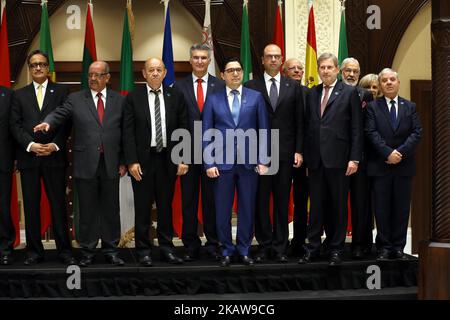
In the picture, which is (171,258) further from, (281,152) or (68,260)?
(281,152)

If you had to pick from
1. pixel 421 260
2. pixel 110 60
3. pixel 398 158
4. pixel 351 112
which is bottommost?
pixel 421 260

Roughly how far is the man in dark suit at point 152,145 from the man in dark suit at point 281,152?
63 centimetres

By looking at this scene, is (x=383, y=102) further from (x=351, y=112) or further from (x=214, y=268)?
(x=214, y=268)

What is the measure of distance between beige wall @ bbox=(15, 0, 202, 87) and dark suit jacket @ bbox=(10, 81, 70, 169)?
2.93 metres

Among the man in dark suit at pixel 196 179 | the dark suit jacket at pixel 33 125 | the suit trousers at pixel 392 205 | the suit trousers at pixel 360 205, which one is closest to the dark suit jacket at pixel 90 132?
the dark suit jacket at pixel 33 125

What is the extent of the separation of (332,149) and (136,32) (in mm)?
3691

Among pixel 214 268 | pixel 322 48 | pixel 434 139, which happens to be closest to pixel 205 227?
pixel 214 268

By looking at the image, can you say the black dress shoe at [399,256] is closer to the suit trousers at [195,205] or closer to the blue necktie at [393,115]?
the blue necktie at [393,115]

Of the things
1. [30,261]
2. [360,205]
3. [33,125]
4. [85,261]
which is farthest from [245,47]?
[30,261]

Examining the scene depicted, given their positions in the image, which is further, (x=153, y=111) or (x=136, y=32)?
(x=136, y=32)

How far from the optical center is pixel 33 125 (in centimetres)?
538

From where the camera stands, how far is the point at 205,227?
5.54 metres

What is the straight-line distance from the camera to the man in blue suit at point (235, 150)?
17.3 ft
